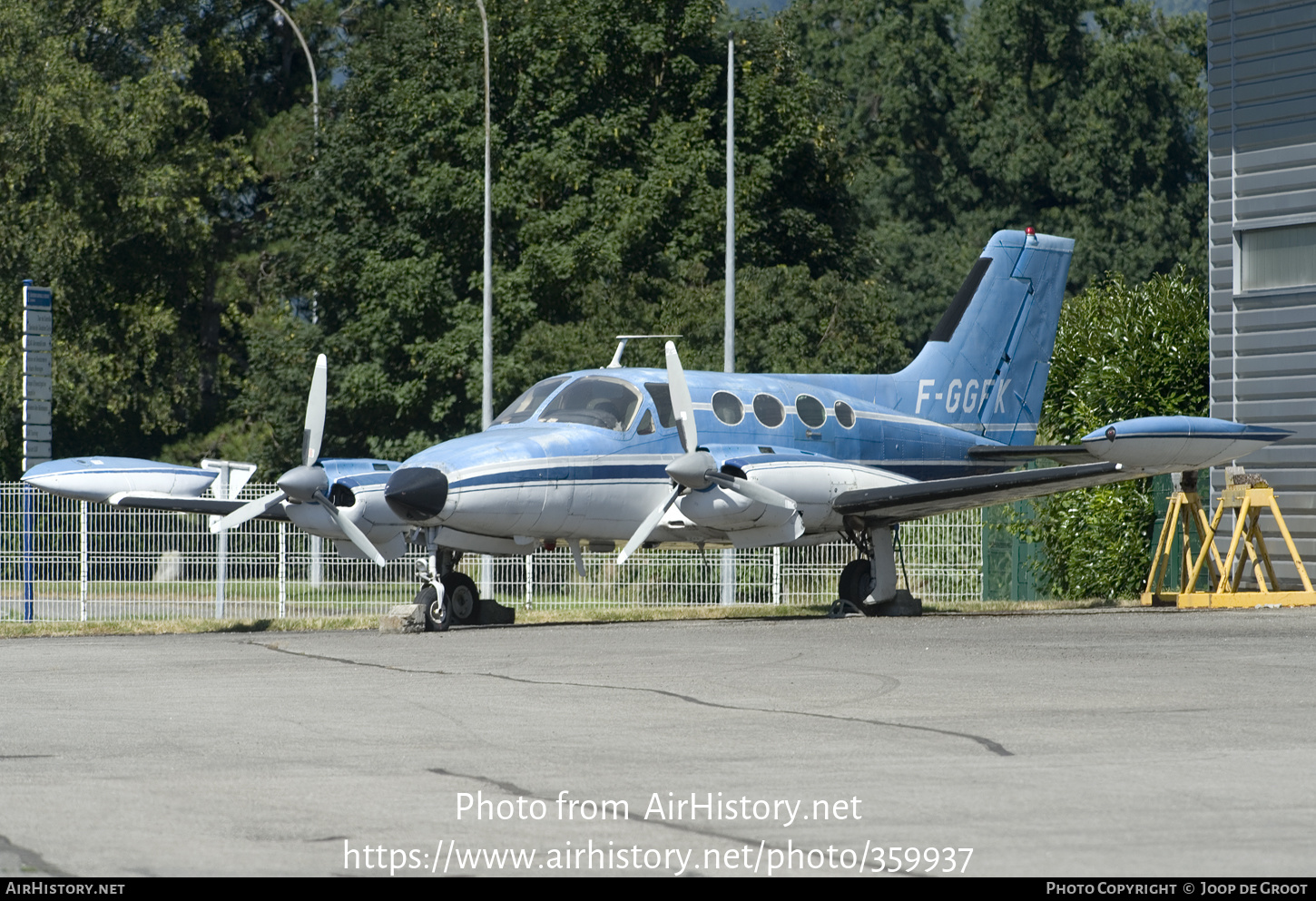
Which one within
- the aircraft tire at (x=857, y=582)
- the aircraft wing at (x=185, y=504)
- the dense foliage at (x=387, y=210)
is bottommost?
the aircraft tire at (x=857, y=582)

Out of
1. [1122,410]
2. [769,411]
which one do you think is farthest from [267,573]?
[1122,410]

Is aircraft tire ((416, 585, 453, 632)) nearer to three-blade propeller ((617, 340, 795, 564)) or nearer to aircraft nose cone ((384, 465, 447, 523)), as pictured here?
aircraft nose cone ((384, 465, 447, 523))

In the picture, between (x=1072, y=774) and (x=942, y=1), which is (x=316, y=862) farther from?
(x=942, y=1)

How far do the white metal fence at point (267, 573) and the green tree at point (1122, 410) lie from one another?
1.36m

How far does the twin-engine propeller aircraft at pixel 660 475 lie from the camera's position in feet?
60.5

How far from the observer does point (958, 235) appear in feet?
209

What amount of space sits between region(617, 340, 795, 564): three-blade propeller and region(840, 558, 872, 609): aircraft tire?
3039 mm

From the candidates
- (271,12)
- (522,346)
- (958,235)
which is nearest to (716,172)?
(522,346)

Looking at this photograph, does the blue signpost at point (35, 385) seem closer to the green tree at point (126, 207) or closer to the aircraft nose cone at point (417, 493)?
the aircraft nose cone at point (417, 493)

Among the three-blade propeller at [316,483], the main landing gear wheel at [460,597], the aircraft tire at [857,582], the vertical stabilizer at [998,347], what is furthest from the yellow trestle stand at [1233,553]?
the three-blade propeller at [316,483]

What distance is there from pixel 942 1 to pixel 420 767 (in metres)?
63.1

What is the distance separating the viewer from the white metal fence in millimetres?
22438

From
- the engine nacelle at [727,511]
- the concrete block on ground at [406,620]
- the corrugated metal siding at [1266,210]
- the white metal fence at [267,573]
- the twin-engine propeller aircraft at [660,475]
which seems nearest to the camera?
the twin-engine propeller aircraft at [660,475]

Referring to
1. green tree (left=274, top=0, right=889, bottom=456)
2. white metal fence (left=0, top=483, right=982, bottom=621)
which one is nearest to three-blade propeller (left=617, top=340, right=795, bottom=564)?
white metal fence (left=0, top=483, right=982, bottom=621)
